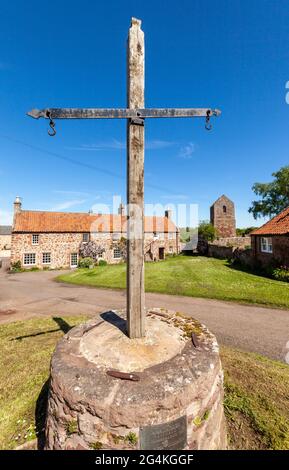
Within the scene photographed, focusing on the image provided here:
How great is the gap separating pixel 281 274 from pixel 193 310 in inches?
322

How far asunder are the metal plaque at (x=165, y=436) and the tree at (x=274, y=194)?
42.2 m

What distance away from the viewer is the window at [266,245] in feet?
57.8

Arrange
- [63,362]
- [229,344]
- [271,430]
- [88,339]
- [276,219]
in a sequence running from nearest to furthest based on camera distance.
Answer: [63,362], [271,430], [88,339], [229,344], [276,219]

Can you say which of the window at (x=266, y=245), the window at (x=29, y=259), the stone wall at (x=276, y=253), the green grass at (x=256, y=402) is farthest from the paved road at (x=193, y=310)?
the window at (x=29, y=259)

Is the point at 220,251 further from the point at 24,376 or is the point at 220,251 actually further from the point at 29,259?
the point at 24,376

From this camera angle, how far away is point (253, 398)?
13.6 feet

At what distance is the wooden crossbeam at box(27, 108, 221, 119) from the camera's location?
350 cm

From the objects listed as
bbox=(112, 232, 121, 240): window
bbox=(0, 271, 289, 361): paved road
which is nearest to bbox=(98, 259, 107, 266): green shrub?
bbox=(112, 232, 121, 240): window

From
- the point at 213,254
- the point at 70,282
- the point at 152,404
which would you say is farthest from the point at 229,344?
the point at 213,254

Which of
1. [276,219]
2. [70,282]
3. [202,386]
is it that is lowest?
[70,282]

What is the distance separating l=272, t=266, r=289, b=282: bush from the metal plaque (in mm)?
14018

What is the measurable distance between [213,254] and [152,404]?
28010 mm

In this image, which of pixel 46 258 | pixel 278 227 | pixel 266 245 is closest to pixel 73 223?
pixel 46 258

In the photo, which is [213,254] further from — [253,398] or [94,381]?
[94,381]
